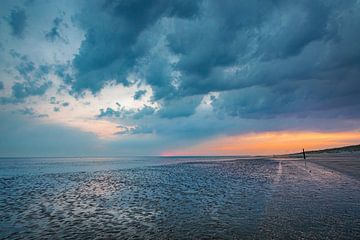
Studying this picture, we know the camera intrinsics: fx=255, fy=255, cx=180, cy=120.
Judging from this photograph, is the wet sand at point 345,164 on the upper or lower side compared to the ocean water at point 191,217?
upper

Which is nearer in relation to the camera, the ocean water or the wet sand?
the ocean water

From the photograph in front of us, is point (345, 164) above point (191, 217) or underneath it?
above

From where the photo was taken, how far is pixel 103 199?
22.0m

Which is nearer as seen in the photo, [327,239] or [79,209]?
[327,239]

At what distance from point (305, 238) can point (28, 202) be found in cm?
2077

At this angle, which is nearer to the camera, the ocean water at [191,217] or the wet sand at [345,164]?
the ocean water at [191,217]

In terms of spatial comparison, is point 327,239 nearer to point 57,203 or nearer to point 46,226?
point 46,226

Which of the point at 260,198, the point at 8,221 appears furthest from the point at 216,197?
the point at 8,221

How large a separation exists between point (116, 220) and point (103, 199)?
26.5 feet

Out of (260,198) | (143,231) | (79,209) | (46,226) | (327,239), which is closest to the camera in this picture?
(327,239)

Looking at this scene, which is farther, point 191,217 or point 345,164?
point 345,164

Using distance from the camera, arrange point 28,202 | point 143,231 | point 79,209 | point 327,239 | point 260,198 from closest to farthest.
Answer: point 327,239, point 143,231, point 79,209, point 260,198, point 28,202

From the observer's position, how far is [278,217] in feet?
45.0

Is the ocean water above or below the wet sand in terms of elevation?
below
